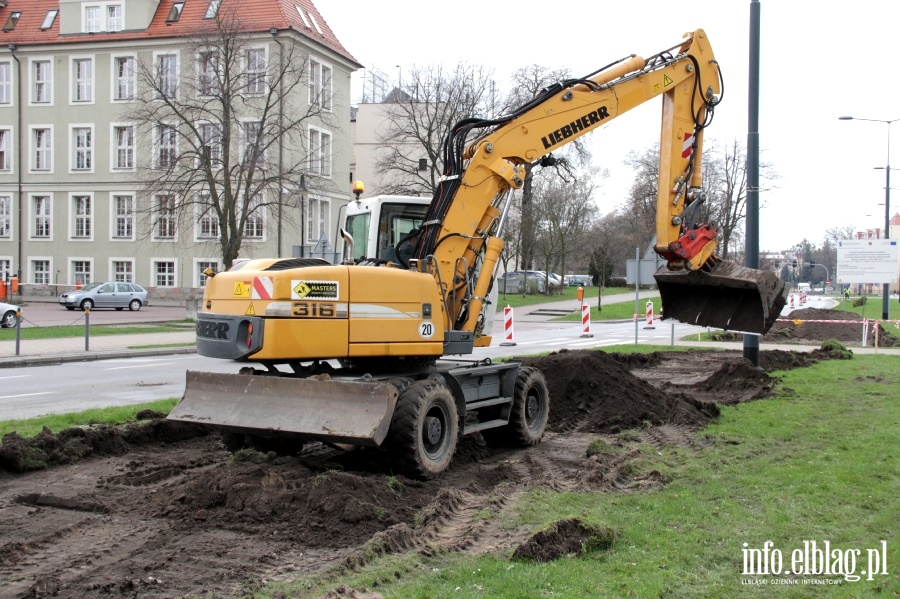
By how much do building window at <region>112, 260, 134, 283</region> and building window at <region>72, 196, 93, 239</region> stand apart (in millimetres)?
2535

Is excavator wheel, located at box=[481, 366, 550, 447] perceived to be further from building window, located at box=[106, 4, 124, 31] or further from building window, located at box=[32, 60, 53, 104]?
building window, located at box=[32, 60, 53, 104]

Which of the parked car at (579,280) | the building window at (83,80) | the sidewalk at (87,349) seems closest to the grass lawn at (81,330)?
the sidewalk at (87,349)

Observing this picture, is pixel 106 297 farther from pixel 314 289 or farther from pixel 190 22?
pixel 314 289

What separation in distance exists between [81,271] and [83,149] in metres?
7.25

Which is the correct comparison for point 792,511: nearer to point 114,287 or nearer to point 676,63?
point 676,63

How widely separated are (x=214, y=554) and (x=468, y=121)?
546cm

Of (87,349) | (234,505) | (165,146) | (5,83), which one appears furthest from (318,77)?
(234,505)

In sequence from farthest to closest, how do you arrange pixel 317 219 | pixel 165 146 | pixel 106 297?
1. pixel 317 219
2. pixel 165 146
3. pixel 106 297

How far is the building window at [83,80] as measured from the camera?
50.9 meters

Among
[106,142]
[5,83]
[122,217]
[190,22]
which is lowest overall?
[122,217]

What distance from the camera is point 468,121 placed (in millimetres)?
9531

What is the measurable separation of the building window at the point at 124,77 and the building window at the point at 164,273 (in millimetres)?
9733

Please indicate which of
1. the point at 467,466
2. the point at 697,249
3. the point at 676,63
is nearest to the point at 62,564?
the point at 467,466

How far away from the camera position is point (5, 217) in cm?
5312
